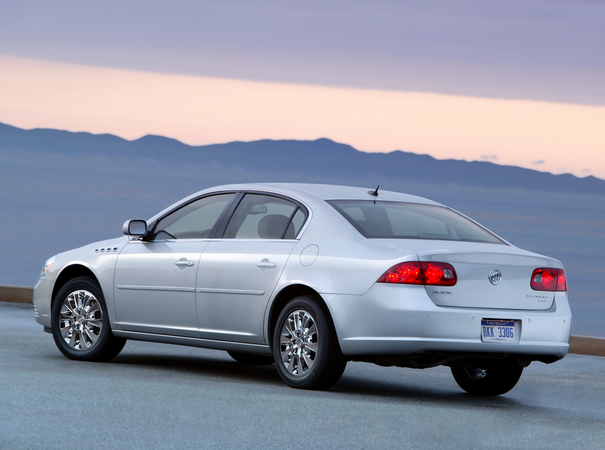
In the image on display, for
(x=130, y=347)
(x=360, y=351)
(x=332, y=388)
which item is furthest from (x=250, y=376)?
(x=130, y=347)

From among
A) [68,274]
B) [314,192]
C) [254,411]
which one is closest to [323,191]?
[314,192]

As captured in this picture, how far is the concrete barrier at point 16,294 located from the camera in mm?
17234

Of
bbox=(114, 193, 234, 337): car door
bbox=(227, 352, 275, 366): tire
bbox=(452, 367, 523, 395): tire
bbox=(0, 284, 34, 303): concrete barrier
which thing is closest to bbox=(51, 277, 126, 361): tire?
bbox=(114, 193, 234, 337): car door

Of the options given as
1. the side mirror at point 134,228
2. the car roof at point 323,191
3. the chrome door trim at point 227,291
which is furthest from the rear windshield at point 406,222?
the side mirror at point 134,228

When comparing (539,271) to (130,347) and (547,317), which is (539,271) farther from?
(130,347)

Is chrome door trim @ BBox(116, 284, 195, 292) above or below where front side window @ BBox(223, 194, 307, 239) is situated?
below

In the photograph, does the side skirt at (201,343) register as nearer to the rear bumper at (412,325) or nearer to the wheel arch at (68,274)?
the wheel arch at (68,274)

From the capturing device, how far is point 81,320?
968cm

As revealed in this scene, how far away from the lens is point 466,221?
888 centimetres

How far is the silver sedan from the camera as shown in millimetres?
7484

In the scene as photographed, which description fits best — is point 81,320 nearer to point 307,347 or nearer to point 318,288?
point 307,347

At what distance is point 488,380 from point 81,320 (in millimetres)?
3771

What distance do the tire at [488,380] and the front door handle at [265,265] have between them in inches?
77.1

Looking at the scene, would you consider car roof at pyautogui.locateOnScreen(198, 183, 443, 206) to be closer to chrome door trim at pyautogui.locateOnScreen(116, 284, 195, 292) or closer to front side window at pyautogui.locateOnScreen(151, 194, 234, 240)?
front side window at pyautogui.locateOnScreen(151, 194, 234, 240)
